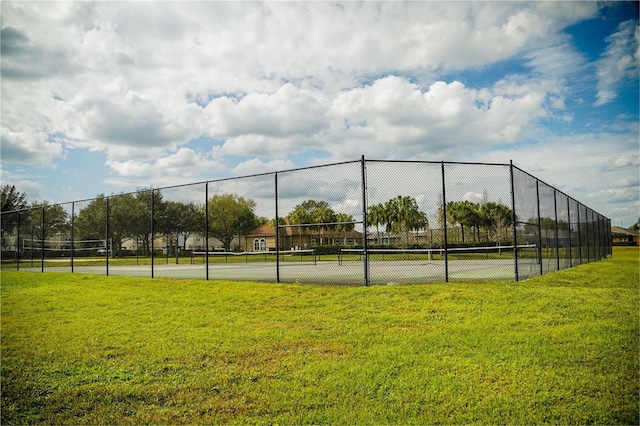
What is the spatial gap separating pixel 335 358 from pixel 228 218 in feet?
44.0

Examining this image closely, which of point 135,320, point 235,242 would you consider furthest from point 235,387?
point 235,242

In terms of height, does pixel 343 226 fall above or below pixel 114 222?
below

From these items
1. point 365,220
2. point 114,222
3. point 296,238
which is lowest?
point 296,238

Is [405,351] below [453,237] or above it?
below

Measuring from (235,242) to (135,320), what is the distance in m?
8.48

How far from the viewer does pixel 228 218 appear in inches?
701

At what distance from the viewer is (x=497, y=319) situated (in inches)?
259

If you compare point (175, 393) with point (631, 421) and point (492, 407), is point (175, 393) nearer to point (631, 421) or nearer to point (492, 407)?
point (492, 407)

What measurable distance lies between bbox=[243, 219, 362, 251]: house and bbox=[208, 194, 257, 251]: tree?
0.44 m

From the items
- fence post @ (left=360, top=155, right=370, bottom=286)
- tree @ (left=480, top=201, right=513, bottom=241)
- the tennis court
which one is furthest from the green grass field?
tree @ (left=480, top=201, right=513, bottom=241)

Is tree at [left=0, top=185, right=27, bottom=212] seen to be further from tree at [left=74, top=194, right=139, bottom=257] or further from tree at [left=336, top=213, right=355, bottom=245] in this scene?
tree at [left=336, top=213, right=355, bottom=245]

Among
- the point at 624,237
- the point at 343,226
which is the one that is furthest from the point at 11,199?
the point at 624,237

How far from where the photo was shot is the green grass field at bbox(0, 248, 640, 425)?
3689 millimetres

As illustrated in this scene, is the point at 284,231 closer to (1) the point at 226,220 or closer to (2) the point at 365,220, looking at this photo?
(2) the point at 365,220
